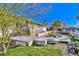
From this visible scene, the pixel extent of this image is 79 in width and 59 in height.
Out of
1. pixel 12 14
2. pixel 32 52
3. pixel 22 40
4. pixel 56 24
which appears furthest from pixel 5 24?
pixel 56 24

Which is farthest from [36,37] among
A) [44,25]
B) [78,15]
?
[78,15]

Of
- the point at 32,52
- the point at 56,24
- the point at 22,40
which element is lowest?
the point at 32,52

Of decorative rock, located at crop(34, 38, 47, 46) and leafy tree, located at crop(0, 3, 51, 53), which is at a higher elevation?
leafy tree, located at crop(0, 3, 51, 53)

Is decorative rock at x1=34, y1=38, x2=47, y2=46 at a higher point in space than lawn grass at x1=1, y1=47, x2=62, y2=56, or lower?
higher

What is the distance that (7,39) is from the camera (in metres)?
2.12

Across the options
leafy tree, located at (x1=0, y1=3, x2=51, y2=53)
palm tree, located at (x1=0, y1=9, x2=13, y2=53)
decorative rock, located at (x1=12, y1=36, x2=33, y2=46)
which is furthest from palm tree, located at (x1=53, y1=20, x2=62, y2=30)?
palm tree, located at (x1=0, y1=9, x2=13, y2=53)

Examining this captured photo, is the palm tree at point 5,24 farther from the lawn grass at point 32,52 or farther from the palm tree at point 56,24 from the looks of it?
the palm tree at point 56,24

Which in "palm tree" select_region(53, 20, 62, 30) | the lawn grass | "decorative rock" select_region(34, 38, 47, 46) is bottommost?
the lawn grass

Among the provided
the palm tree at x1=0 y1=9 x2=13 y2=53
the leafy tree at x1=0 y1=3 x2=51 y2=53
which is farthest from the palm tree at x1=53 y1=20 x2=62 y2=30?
the palm tree at x1=0 y1=9 x2=13 y2=53

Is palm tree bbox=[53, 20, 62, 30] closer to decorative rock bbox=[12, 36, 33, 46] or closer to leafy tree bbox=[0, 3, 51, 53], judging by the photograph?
leafy tree bbox=[0, 3, 51, 53]

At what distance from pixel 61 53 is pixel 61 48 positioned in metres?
0.05

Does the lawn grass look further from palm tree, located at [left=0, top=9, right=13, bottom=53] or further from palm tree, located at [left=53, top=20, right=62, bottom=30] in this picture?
palm tree, located at [left=53, top=20, right=62, bottom=30]

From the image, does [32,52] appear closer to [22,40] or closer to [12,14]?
[22,40]

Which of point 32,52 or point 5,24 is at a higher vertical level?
point 5,24
